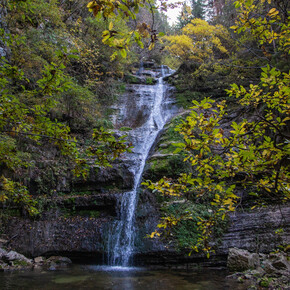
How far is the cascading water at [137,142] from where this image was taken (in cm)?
783

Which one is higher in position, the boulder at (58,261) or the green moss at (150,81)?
the green moss at (150,81)

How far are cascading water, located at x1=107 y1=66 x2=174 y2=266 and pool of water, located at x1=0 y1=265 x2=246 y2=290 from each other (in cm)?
99

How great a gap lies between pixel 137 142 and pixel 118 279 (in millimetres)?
7357

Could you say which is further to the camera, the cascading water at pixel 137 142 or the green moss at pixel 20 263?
the cascading water at pixel 137 142

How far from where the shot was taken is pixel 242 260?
6.28m

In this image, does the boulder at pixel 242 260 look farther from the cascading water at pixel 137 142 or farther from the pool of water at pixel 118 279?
the cascading water at pixel 137 142

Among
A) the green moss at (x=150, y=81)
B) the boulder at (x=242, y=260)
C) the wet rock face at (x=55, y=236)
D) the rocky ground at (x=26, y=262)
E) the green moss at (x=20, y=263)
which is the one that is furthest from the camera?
the green moss at (x=150, y=81)

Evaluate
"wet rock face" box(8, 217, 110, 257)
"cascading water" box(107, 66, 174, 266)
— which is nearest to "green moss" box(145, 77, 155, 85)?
"cascading water" box(107, 66, 174, 266)

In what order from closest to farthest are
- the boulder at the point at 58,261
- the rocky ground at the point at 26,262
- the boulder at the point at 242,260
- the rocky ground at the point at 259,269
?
the rocky ground at the point at 259,269, the boulder at the point at 242,260, the rocky ground at the point at 26,262, the boulder at the point at 58,261

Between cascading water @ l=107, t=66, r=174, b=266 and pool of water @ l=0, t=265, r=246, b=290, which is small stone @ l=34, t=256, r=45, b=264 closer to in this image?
pool of water @ l=0, t=265, r=246, b=290

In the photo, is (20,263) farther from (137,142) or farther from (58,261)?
(137,142)

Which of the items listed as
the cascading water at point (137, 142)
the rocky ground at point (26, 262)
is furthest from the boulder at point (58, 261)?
the cascading water at point (137, 142)

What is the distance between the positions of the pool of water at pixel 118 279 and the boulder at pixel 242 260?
35cm

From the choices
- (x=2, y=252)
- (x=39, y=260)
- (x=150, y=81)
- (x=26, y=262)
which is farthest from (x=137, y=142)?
(x=150, y=81)
